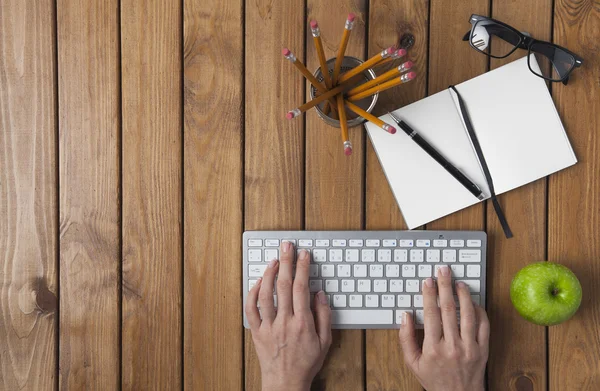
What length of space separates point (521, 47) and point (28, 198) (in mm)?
864

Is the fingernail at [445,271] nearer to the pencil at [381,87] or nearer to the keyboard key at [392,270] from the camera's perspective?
the keyboard key at [392,270]

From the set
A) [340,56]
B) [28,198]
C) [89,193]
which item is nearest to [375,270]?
[340,56]

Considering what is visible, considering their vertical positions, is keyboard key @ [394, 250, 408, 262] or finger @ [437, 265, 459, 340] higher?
keyboard key @ [394, 250, 408, 262]

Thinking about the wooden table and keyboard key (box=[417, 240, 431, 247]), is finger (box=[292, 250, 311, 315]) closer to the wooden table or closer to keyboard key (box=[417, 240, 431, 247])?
the wooden table

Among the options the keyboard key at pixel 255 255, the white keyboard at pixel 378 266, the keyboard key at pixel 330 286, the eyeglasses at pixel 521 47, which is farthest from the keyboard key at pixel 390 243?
the eyeglasses at pixel 521 47

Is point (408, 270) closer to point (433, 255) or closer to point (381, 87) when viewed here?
point (433, 255)

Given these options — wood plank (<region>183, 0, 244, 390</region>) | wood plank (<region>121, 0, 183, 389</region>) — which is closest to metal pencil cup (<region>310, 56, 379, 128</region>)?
wood plank (<region>183, 0, 244, 390</region>)

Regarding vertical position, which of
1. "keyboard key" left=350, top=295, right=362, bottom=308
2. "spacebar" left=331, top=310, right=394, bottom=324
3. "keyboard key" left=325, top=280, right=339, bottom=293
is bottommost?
"spacebar" left=331, top=310, right=394, bottom=324

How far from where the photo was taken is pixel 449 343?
78cm

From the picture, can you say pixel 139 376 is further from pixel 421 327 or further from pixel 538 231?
pixel 538 231

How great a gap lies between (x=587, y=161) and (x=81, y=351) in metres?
0.92

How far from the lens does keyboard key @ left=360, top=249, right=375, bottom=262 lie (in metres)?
0.81

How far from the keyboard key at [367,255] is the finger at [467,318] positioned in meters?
0.15

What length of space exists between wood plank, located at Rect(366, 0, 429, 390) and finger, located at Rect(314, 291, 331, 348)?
0.08m
